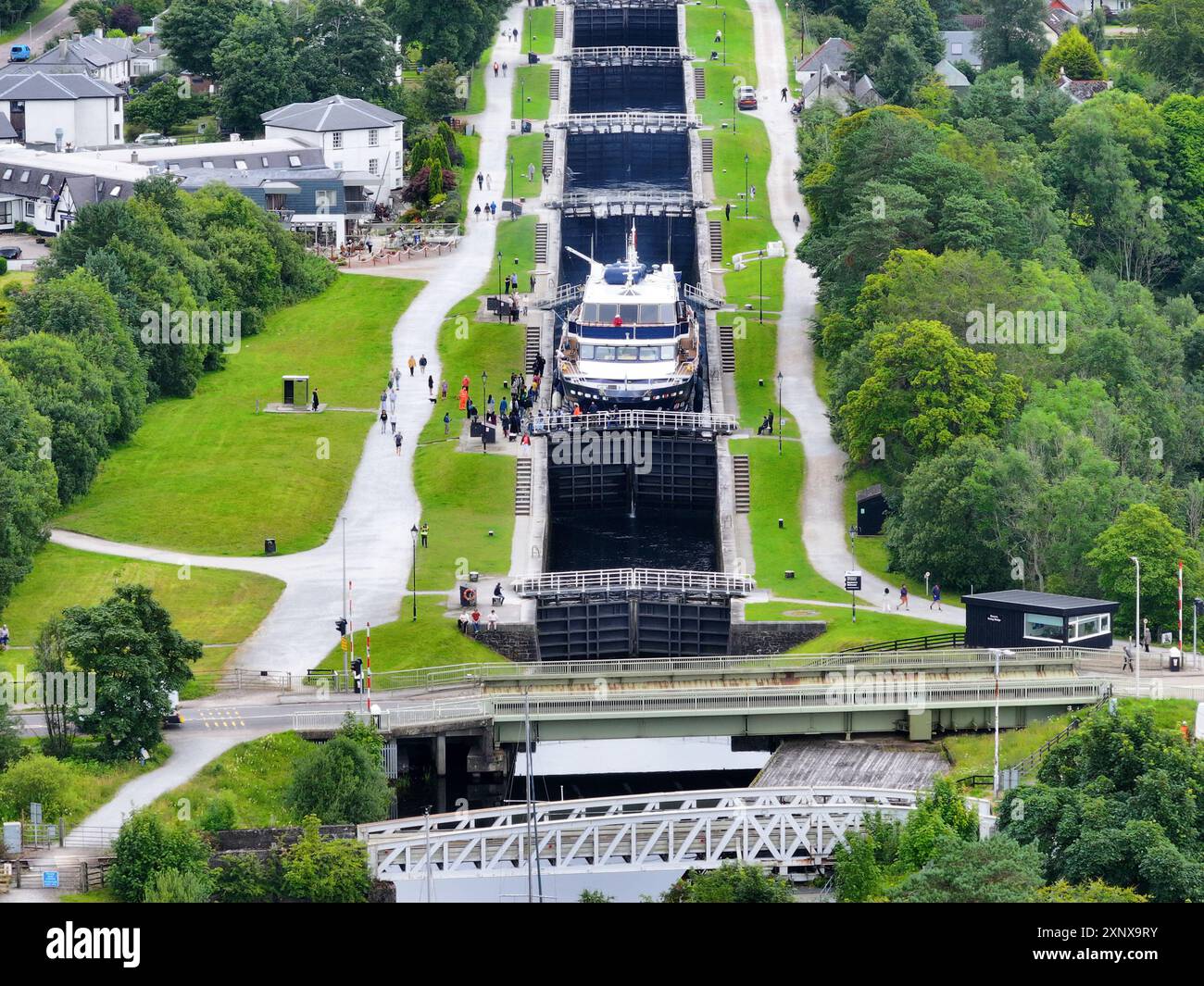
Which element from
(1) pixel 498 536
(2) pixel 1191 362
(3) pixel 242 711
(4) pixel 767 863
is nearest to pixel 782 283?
(2) pixel 1191 362

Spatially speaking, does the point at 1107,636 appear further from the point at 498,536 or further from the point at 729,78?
the point at 729,78

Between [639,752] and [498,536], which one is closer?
[639,752]

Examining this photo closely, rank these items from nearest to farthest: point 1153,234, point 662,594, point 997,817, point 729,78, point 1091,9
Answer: point 997,817, point 662,594, point 1153,234, point 729,78, point 1091,9

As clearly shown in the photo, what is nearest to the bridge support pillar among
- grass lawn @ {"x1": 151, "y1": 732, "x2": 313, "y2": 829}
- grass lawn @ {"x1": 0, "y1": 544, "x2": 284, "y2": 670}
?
grass lawn @ {"x1": 151, "y1": 732, "x2": 313, "y2": 829}

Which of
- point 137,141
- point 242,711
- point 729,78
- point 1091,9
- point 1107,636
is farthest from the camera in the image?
point 1091,9

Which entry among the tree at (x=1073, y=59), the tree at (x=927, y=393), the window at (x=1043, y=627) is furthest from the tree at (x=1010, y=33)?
the window at (x=1043, y=627)

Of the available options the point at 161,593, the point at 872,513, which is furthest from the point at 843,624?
the point at 161,593

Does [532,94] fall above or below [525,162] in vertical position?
above

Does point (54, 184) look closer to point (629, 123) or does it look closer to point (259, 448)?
point (259, 448)
